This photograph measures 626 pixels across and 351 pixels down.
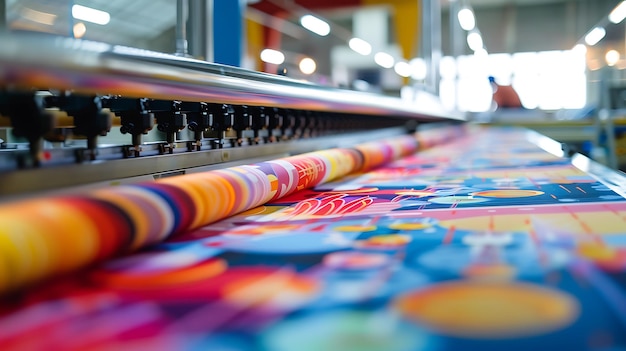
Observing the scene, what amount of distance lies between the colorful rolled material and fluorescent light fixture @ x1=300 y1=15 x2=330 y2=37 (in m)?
2.52

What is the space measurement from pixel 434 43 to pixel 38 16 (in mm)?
4214

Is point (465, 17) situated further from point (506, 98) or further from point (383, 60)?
point (383, 60)

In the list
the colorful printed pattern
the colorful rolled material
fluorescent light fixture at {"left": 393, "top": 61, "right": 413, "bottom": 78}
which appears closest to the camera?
the colorful printed pattern

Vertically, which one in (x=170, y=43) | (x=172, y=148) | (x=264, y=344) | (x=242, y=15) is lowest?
(x=264, y=344)

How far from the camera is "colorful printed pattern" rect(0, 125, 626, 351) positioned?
483 millimetres

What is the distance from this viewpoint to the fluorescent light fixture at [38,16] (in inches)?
87.5

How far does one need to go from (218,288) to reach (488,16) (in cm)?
1405

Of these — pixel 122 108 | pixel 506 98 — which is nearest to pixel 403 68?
pixel 506 98

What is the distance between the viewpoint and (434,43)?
229 inches

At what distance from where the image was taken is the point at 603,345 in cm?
45

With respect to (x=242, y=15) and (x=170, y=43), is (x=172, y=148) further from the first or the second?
(x=242, y=15)

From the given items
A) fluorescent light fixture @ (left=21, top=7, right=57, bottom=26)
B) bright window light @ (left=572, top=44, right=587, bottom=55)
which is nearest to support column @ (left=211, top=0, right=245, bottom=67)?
fluorescent light fixture @ (left=21, top=7, right=57, bottom=26)

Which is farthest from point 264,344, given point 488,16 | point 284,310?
point 488,16

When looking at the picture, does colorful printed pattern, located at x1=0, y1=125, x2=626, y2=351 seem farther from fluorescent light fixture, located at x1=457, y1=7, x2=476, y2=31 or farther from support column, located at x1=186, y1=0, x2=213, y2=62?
fluorescent light fixture, located at x1=457, y1=7, x2=476, y2=31
